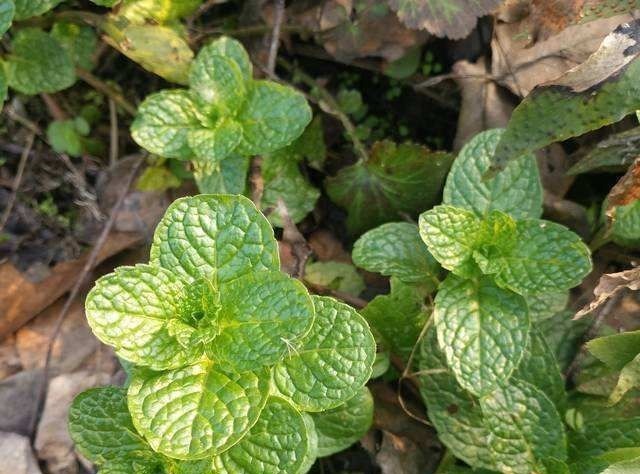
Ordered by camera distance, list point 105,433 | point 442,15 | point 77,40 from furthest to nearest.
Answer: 1. point 77,40
2. point 442,15
3. point 105,433

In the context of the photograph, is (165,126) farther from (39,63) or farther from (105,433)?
(105,433)

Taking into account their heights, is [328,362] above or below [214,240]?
below

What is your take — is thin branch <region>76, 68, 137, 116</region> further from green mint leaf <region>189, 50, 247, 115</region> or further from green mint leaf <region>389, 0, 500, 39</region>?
green mint leaf <region>389, 0, 500, 39</region>

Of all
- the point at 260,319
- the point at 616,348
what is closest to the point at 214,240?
the point at 260,319

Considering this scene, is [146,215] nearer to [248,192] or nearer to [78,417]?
[248,192]

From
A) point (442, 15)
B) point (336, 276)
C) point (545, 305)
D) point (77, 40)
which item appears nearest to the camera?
point (545, 305)

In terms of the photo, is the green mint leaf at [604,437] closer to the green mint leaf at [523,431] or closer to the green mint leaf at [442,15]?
the green mint leaf at [523,431]

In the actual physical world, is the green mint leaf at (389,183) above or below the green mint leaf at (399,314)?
above

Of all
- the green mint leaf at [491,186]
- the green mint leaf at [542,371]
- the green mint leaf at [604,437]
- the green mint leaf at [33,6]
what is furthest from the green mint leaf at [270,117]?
the green mint leaf at [604,437]
